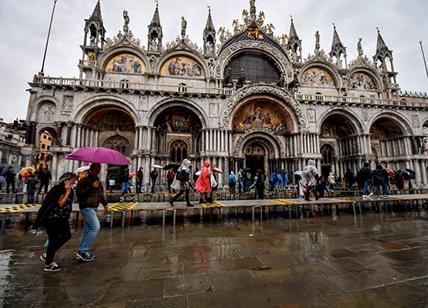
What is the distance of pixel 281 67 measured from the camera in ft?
82.4

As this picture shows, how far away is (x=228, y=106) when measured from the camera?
2006 cm

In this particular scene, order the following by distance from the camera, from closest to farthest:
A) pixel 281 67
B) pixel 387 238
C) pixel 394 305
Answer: pixel 394 305 → pixel 387 238 → pixel 281 67

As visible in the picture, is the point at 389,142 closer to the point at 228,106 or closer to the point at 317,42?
the point at 317,42

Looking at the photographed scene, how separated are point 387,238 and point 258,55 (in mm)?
25593

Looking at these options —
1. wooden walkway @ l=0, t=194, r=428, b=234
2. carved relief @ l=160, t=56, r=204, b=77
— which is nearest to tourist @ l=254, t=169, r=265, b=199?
wooden walkway @ l=0, t=194, r=428, b=234

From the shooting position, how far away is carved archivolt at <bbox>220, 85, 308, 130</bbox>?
1997cm

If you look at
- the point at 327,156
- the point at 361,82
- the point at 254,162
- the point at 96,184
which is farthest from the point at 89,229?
the point at 361,82

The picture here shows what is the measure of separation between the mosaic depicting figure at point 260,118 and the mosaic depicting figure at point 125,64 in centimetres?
1262

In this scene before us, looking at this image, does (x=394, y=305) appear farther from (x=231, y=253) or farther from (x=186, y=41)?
(x=186, y=41)

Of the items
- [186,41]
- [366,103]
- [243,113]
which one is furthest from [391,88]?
[186,41]

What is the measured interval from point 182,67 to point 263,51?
1042 cm

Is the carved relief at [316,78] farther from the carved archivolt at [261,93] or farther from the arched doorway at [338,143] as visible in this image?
the carved archivolt at [261,93]

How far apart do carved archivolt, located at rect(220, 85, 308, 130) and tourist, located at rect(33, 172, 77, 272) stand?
55.1 feet

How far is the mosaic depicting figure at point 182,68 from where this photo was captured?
23656 millimetres
